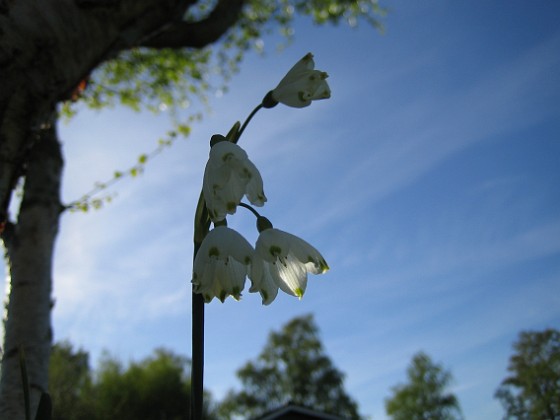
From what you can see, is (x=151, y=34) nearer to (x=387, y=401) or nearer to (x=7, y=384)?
(x=7, y=384)

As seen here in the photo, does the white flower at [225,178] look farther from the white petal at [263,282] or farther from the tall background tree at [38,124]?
the tall background tree at [38,124]

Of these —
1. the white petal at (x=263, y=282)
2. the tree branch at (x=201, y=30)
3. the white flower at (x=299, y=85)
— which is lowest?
the white petal at (x=263, y=282)

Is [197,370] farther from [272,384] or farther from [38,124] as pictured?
[272,384]

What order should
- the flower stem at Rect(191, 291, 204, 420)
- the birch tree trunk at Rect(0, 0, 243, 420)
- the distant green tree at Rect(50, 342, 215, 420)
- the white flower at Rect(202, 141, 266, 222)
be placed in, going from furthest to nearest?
the distant green tree at Rect(50, 342, 215, 420) < the birch tree trunk at Rect(0, 0, 243, 420) < the white flower at Rect(202, 141, 266, 222) < the flower stem at Rect(191, 291, 204, 420)

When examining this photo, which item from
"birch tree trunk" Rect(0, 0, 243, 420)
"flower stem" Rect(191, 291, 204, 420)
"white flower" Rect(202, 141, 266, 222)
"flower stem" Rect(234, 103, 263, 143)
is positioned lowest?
"flower stem" Rect(191, 291, 204, 420)

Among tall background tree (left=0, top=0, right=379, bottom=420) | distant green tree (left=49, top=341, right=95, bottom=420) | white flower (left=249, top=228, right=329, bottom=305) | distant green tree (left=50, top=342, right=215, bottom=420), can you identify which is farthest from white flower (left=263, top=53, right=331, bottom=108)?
distant green tree (left=50, top=342, right=215, bottom=420)

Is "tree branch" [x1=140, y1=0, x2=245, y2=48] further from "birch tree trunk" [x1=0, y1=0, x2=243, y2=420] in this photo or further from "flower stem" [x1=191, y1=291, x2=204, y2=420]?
"flower stem" [x1=191, y1=291, x2=204, y2=420]

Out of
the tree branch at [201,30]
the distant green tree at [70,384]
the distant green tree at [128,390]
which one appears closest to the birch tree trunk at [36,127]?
the tree branch at [201,30]

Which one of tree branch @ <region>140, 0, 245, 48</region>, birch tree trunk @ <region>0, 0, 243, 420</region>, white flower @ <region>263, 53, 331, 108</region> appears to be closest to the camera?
white flower @ <region>263, 53, 331, 108</region>
